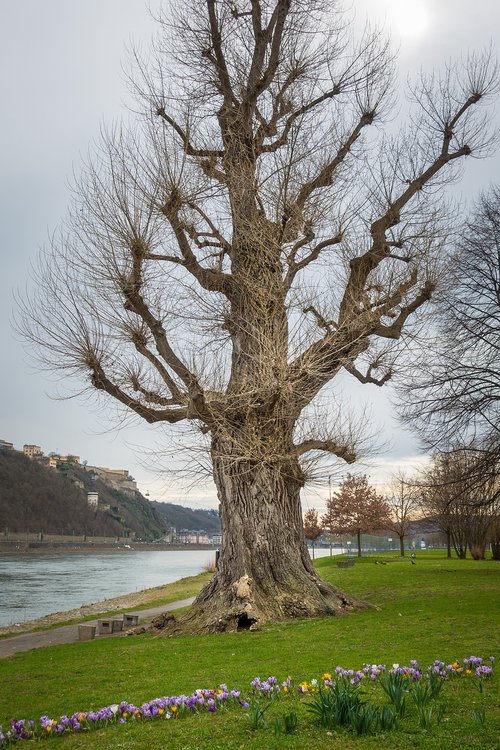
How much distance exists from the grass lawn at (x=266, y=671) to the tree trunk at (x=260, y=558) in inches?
28.1

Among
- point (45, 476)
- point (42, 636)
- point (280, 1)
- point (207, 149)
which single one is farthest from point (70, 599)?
point (45, 476)

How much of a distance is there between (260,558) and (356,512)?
124 ft

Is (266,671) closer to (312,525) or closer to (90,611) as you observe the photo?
(90,611)

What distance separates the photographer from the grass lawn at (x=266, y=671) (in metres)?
5.27

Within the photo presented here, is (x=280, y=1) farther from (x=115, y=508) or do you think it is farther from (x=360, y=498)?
(x=115, y=508)

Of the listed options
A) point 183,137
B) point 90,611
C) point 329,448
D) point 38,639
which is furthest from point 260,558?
point 90,611

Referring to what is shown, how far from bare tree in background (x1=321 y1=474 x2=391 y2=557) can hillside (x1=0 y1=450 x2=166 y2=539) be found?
83650 mm

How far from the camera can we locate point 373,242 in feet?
51.6

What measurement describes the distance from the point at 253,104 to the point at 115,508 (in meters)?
168

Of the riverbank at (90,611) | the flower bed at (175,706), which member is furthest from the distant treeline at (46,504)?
the flower bed at (175,706)

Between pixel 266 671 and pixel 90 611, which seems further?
pixel 90 611

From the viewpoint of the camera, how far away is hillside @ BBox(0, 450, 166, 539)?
125 metres

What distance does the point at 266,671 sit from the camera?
841 centimetres

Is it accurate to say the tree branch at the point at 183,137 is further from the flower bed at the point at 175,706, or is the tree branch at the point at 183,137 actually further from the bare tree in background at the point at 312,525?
the bare tree in background at the point at 312,525
